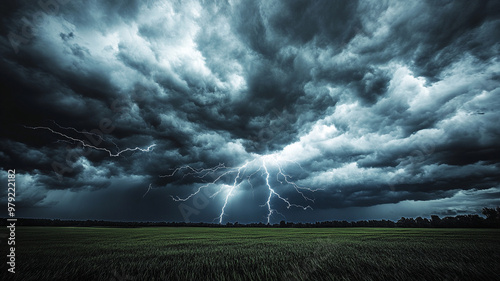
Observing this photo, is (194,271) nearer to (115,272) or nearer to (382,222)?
(115,272)

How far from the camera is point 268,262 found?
7867 millimetres

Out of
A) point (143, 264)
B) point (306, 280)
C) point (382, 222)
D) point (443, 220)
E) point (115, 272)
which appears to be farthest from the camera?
point (382, 222)

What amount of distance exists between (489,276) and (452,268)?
1061 millimetres

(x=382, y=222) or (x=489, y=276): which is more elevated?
(x=489, y=276)

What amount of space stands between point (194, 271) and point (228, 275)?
1255mm

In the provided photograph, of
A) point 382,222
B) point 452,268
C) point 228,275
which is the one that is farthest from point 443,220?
point 228,275

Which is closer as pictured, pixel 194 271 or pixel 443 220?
pixel 194 271

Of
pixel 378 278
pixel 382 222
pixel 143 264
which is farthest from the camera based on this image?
pixel 382 222

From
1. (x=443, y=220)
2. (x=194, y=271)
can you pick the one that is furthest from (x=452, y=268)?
(x=443, y=220)

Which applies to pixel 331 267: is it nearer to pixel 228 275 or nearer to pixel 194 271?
pixel 228 275

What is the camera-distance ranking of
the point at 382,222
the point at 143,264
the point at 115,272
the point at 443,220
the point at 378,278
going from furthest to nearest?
the point at 382,222 < the point at 443,220 < the point at 143,264 < the point at 115,272 < the point at 378,278

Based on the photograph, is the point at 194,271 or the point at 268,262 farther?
the point at 268,262

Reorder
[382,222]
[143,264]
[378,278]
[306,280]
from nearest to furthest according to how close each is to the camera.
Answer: [306,280] → [378,278] → [143,264] → [382,222]

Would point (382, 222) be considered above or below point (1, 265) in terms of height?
below
